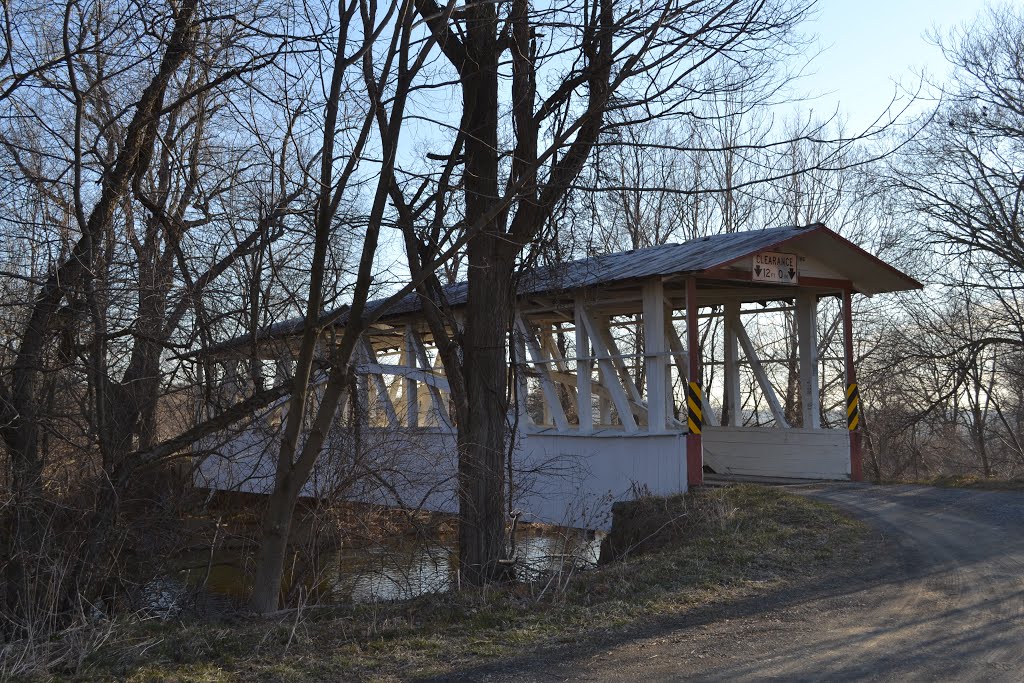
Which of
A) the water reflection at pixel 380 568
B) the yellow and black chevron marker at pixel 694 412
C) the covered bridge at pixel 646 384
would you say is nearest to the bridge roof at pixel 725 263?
the covered bridge at pixel 646 384

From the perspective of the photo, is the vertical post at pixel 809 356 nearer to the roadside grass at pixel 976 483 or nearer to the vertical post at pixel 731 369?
the vertical post at pixel 731 369

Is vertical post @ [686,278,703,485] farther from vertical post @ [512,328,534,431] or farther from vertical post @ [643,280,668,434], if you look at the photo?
vertical post @ [512,328,534,431]

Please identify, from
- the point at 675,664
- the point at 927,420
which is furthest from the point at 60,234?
the point at 927,420

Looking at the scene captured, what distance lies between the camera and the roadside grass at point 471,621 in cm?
500

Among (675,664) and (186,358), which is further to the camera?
(186,358)

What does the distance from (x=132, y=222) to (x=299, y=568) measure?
12.3 feet

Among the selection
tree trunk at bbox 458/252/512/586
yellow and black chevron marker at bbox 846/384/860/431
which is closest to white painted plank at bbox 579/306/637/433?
tree trunk at bbox 458/252/512/586

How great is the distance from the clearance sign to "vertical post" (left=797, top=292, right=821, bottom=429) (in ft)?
4.58

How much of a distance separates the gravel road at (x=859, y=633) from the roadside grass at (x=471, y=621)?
31 cm

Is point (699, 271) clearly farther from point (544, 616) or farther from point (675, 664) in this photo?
point (675, 664)

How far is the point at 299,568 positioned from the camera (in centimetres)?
950

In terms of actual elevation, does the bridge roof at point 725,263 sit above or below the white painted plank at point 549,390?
above

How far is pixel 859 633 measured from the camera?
5.59 metres

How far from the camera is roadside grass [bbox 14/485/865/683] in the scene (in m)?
5.00
